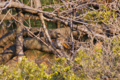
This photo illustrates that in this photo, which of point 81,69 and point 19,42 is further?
point 19,42

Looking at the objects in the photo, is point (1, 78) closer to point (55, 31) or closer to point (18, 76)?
point (18, 76)

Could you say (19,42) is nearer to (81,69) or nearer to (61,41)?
(61,41)

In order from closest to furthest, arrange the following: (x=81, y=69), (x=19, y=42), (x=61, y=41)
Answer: (x=81, y=69) < (x=19, y=42) < (x=61, y=41)

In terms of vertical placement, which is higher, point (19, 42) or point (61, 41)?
point (19, 42)

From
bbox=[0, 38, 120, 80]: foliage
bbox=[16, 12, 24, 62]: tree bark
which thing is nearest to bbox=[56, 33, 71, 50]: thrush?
bbox=[16, 12, 24, 62]: tree bark

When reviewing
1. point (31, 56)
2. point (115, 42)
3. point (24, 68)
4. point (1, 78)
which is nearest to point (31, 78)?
point (24, 68)

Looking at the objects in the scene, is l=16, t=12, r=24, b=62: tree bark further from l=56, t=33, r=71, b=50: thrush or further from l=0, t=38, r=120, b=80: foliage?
l=0, t=38, r=120, b=80: foliage

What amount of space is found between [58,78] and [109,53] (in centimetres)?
154

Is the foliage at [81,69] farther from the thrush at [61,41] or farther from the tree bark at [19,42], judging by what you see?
the thrush at [61,41]

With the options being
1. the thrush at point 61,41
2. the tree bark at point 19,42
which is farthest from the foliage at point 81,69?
the thrush at point 61,41

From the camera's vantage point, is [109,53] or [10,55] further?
[10,55]

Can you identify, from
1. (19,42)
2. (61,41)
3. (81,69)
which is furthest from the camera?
(61,41)

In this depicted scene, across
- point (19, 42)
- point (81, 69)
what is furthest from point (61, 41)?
point (81, 69)

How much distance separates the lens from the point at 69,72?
2195 mm
